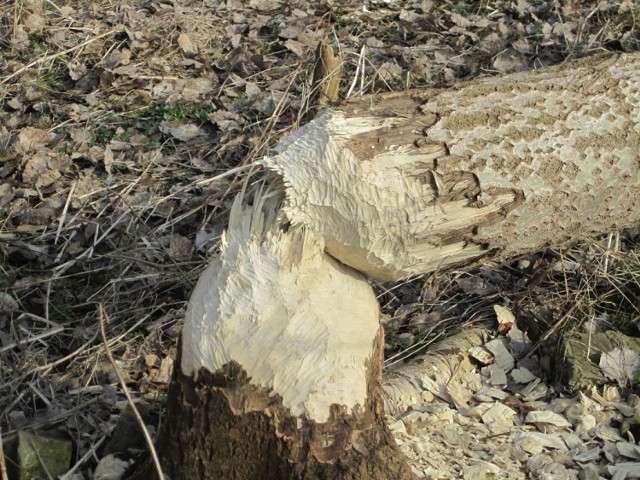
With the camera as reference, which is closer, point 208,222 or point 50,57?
point 208,222

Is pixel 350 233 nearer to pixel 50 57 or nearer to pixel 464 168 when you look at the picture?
pixel 464 168

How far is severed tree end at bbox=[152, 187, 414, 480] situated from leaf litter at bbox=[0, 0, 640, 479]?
0.28 metres

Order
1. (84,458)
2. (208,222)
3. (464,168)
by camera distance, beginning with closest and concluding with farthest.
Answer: (464,168) < (84,458) < (208,222)

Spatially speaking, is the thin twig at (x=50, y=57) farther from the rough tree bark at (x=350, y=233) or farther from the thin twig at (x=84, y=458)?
the rough tree bark at (x=350, y=233)

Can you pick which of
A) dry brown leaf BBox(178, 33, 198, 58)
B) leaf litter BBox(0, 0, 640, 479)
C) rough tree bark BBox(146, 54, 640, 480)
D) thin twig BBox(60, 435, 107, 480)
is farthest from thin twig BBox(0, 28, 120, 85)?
rough tree bark BBox(146, 54, 640, 480)

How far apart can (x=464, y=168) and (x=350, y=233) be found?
1.17 ft

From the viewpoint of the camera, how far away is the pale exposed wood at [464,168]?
2.08 meters

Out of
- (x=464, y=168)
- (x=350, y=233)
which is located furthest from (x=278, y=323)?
(x=464, y=168)

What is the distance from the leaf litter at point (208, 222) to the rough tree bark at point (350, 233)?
289 mm

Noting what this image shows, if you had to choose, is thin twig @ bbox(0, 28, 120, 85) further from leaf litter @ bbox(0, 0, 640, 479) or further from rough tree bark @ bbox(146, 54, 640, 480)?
rough tree bark @ bbox(146, 54, 640, 480)

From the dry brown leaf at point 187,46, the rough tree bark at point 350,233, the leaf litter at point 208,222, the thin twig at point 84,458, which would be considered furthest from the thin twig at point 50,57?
the rough tree bark at point 350,233

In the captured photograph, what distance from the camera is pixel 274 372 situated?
212 cm

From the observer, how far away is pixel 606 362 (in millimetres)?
3090

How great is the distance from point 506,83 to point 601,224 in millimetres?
517
